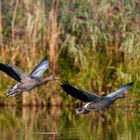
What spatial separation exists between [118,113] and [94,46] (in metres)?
2.29

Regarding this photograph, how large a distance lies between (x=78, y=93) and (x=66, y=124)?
310 centimetres

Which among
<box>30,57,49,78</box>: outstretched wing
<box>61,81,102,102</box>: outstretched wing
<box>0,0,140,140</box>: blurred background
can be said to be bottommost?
<box>61,81,102,102</box>: outstretched wing

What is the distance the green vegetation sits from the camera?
61.0 ft

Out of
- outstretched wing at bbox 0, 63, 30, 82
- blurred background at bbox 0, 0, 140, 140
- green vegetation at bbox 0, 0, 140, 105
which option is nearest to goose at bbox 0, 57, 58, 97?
outstretched wing at bbox 0, 63, 30, 82

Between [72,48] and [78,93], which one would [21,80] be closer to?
[78,93]

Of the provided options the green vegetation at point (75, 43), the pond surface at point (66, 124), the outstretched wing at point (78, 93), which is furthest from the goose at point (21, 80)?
the green vegetation at point (75, 43)

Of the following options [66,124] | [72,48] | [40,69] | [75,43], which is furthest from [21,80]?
[75,43]

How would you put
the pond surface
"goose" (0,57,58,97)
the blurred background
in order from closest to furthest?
"goose" (0,57,58,97), the pond surface, the blurred background

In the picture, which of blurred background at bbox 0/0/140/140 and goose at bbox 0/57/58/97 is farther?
blurred background at bbox 0/0/140/140

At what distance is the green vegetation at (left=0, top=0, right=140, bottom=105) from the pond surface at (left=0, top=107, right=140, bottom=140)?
0.66m

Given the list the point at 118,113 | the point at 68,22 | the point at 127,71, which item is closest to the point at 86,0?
the point at 68,22

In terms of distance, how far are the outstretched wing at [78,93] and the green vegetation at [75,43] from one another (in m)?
5.37

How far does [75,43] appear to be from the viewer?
19188 millimetres

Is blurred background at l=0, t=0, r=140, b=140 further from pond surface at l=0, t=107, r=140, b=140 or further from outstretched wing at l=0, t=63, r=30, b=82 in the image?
outstretched wing at l=0, t=63, r=30, b=82
